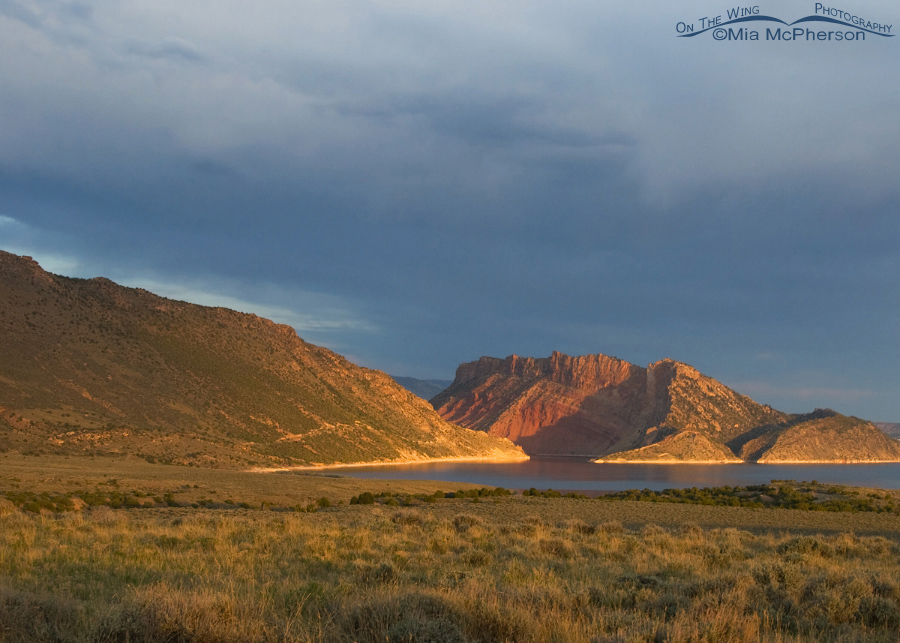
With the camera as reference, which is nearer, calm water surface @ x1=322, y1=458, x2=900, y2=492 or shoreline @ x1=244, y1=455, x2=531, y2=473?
shoreline @ x1=244, y1=455, x2=531, y2=473

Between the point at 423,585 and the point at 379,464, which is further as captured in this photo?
the point at 379,464

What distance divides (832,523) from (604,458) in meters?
143

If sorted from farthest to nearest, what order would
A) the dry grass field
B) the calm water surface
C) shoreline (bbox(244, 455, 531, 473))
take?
the calm water surface, shoreline (bbox(244, 455, 531, 473)), the dry grass field

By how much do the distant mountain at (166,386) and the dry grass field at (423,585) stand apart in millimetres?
59214

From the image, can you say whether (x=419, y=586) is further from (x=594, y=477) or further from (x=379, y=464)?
(x=594, y=477)

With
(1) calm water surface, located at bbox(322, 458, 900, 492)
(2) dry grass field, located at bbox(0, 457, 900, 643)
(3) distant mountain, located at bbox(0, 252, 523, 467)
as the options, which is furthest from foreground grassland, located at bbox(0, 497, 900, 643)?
(1) calm water surface, located at bbox(322, 458, 900, 492)

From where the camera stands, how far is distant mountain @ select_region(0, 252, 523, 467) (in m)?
70.1

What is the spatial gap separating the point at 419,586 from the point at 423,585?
0.32m

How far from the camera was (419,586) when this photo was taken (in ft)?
24.5

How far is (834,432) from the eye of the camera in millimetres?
176000

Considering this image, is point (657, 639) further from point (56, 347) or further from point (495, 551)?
point (56, 347)

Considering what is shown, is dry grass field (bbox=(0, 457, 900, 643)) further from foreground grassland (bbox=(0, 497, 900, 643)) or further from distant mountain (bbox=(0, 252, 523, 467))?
distant mountain (bbox=(0, 252, 523, 467))

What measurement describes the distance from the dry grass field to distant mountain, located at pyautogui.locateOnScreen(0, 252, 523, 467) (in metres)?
59.2

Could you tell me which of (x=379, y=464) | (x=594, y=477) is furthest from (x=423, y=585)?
(x=594, y=477)
